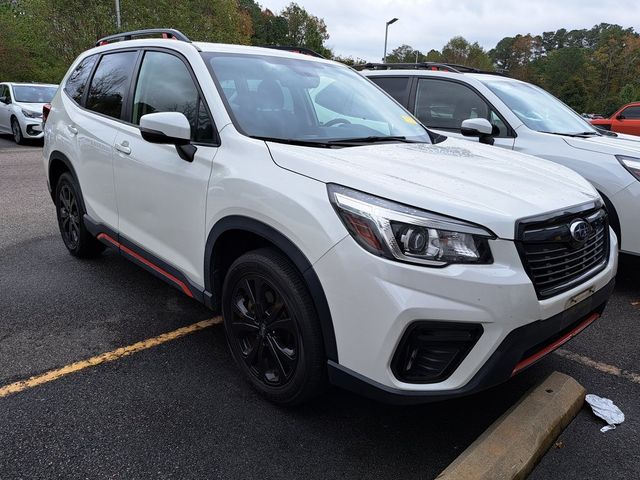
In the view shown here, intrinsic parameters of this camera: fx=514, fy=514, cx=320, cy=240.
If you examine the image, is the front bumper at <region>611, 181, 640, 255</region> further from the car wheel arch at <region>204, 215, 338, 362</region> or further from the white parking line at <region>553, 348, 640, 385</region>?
the car wheel arch at <region>204, 215, 338, 362</region>

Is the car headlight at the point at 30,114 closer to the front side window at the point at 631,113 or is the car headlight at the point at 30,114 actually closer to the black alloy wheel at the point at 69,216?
the black alloy wheel at the point at 69,216

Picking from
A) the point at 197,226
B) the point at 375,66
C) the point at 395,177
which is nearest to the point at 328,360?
the point at 395,177

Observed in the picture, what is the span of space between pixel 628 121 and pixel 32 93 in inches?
655

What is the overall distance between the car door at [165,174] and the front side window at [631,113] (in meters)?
15.3

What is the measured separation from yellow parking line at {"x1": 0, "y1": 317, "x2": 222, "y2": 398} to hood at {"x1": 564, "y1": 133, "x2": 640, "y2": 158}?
334cm

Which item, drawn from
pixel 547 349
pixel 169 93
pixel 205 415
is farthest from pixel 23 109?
pixel 547 349

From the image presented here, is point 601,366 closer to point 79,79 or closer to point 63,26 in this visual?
point 79,79

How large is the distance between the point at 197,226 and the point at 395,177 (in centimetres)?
119

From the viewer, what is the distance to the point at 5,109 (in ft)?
47.5

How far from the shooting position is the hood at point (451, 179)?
6.64 feet

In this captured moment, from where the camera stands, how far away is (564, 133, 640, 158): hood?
13.6 feet

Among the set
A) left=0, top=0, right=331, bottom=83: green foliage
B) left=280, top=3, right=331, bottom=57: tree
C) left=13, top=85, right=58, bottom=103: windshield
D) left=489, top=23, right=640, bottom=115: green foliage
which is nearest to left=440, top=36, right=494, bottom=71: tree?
left=489, top=23, right=640, bottom=115: green foliage

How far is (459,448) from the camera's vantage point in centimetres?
239

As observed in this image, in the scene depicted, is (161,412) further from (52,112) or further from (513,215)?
(52,112)
